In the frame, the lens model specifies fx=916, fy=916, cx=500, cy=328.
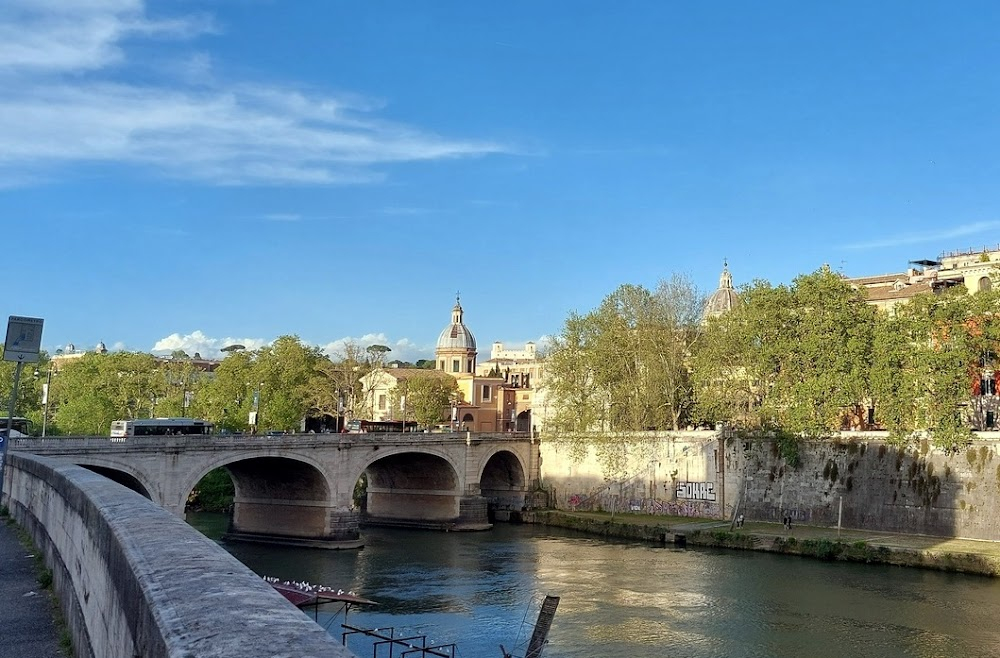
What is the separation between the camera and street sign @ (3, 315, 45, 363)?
20.9m

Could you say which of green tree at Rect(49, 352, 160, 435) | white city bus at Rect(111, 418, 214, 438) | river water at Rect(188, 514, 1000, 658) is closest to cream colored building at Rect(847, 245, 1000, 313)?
river water at Rect(188, 514, 1000, 658)

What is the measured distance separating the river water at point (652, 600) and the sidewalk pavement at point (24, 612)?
1336 cm

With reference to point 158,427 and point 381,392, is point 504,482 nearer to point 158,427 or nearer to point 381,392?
point 158,427

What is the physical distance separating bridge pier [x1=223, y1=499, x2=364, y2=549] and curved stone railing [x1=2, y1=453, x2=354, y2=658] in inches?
1374

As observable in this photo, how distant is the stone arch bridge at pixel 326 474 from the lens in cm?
4016

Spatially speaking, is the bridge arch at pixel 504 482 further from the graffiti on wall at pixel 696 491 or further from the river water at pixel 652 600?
the river water at pixel 652 600

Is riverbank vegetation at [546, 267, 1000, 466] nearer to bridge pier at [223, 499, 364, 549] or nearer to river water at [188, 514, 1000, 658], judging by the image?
river water at [188, 514, 1000, 658]

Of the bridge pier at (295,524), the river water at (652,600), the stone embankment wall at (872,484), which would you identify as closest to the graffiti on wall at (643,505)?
the stone embankment wall at (872,484)

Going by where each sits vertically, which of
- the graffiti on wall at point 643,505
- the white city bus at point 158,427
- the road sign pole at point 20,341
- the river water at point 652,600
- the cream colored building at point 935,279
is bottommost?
the river water at point 652,600

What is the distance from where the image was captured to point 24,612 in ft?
38.7

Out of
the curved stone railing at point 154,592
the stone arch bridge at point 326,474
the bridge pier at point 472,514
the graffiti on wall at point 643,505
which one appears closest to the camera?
the curved stone railing at point 154,592

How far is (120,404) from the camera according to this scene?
7812 cm

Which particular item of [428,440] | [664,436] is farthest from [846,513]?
[428,440]

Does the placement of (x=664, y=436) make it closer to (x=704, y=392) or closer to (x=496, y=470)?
(x=704, y=392)
